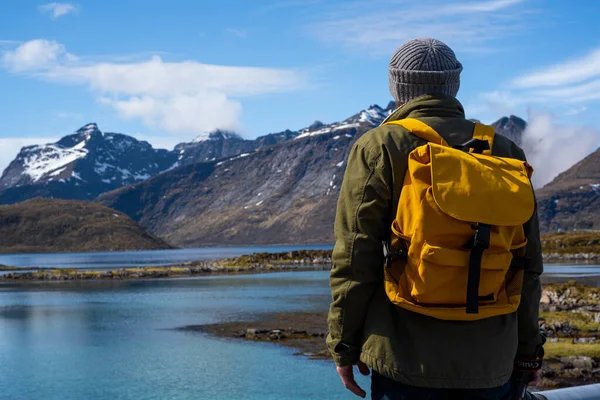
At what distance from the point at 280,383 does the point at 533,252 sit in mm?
24722

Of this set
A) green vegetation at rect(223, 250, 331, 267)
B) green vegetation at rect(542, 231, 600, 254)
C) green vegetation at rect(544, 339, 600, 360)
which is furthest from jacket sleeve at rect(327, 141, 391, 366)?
green vegetation at rect(542, 231, 600, 254)

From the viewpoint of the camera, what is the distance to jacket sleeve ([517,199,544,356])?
15.2 feet

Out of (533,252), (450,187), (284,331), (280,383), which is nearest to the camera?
(450,187)

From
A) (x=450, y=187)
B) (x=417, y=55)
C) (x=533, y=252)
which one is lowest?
(x=533, y=252)

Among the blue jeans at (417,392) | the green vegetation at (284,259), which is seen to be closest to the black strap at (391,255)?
the blue jeans at (417,392)

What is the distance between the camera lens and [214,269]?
420 ft

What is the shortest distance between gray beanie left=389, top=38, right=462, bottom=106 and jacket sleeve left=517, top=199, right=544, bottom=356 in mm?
1046

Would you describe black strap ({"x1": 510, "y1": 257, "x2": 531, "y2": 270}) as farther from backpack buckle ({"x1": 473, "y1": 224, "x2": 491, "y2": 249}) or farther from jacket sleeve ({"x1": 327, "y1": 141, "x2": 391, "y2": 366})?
jacket sleeve ({"x1": 327, "y1": 141, "x2": 391, "y2": 366})

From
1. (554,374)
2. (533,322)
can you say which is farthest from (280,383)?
(533,322)

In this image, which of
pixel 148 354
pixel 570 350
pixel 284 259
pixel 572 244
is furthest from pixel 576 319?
pixel 572 244

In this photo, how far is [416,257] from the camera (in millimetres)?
4031

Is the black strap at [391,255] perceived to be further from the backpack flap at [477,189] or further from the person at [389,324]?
the backpack flap at [477,189]

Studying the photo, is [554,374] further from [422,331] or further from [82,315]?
[82,315]

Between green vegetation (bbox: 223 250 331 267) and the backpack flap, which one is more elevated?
the backpack flap
